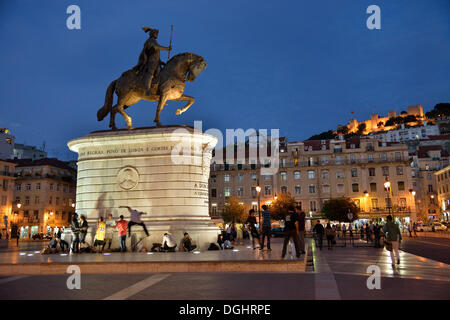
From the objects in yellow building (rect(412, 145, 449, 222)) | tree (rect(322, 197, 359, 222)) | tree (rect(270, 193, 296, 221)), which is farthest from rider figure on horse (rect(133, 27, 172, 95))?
yellow building (rect(412, 145, 449, 222))

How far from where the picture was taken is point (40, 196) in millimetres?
66250

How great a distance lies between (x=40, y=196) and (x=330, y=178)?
50.8m

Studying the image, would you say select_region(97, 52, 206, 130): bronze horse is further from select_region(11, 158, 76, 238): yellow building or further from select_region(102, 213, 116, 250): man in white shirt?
select_region(11, 158, 76, 238): yellow building

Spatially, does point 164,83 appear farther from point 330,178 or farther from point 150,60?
point 330,178

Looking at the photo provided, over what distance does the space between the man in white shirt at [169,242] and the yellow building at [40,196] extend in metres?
53.2

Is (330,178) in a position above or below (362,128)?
below

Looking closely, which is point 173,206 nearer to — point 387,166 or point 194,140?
point 194,140

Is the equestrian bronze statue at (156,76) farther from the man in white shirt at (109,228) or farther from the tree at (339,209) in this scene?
the tree at (339,209)

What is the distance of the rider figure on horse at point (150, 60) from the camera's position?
57.1 ft

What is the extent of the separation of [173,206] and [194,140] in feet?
10.4

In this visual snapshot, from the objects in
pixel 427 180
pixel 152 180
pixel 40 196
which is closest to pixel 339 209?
pixel 152 180

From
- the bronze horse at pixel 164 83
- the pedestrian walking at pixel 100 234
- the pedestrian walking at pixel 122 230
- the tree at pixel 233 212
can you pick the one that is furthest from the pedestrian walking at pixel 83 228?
the tree at pixel 233 212

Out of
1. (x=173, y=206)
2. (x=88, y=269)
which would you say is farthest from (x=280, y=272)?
(x=173, y=206)

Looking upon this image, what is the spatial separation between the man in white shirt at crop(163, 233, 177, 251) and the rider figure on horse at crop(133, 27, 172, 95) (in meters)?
6.65
